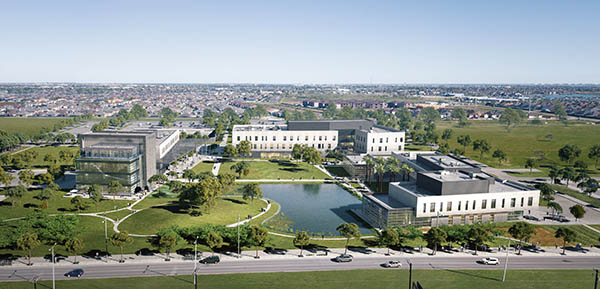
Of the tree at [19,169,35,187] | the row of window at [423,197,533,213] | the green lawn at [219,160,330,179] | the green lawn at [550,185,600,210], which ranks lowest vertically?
the green lawn at [219,160,330,179]

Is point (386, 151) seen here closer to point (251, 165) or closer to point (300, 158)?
point (300, 158)

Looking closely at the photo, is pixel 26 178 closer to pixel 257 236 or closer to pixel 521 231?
pixel 257 236

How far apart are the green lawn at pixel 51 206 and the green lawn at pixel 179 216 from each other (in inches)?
446

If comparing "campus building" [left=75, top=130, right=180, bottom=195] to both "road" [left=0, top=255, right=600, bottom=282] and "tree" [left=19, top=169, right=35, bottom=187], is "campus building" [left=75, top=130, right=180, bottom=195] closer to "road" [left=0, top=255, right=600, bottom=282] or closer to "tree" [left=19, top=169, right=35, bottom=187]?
"tree" [left=19, top=169, right=35, bottom=187]

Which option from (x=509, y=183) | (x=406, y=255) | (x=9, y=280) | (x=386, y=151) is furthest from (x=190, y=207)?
(x=386, y=151)

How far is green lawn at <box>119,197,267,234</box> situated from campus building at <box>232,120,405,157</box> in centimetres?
5676

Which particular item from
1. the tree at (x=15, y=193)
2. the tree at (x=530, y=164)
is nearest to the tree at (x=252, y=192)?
the tree at (x=15, y=193)

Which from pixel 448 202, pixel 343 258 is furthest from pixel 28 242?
pixel 448 202

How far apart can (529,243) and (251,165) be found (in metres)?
81.4

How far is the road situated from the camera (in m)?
54.2

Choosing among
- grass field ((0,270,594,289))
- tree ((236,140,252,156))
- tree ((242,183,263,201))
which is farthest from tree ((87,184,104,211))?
tree ((236,140,252,156))

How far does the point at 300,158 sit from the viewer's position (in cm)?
13312

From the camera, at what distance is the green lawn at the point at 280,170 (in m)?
116

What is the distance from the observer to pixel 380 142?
5620 inches
